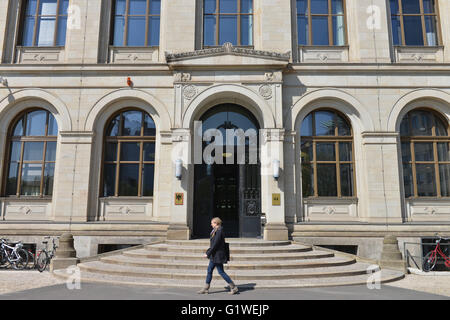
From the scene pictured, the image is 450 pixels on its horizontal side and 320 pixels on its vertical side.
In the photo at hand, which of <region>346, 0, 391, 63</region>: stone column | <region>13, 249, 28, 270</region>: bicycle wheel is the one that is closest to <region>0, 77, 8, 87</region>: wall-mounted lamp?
<region>13, 249, 28, 270</region>: bicycle wheel

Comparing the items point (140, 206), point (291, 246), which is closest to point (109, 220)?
point (140, 206)

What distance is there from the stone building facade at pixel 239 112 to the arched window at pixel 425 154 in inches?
2.0

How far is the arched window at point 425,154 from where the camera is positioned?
13445mm

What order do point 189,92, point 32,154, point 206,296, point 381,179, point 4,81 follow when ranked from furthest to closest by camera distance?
point 32,154
point 4,81
point 189,92
point 381,179
point 206,296

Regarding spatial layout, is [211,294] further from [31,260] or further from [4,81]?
[4,81]

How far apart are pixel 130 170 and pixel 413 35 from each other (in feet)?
45.8

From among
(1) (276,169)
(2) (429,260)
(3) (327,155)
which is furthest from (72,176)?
(2) (429,260)

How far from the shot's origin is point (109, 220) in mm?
13211

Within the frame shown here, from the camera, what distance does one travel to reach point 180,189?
12383mm

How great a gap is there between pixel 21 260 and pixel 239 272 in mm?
7939

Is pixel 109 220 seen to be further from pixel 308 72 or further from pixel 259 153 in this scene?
pixel 308 72

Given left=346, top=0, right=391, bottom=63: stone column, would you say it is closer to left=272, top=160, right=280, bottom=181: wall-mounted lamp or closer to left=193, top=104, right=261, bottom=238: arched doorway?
left=193, top=104, right=261, bottom=238: arched doorway

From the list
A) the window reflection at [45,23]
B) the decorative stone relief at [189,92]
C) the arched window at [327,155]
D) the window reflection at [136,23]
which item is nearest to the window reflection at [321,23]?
the arched window at [327,155]

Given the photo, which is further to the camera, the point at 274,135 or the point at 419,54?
the point at 419,54
